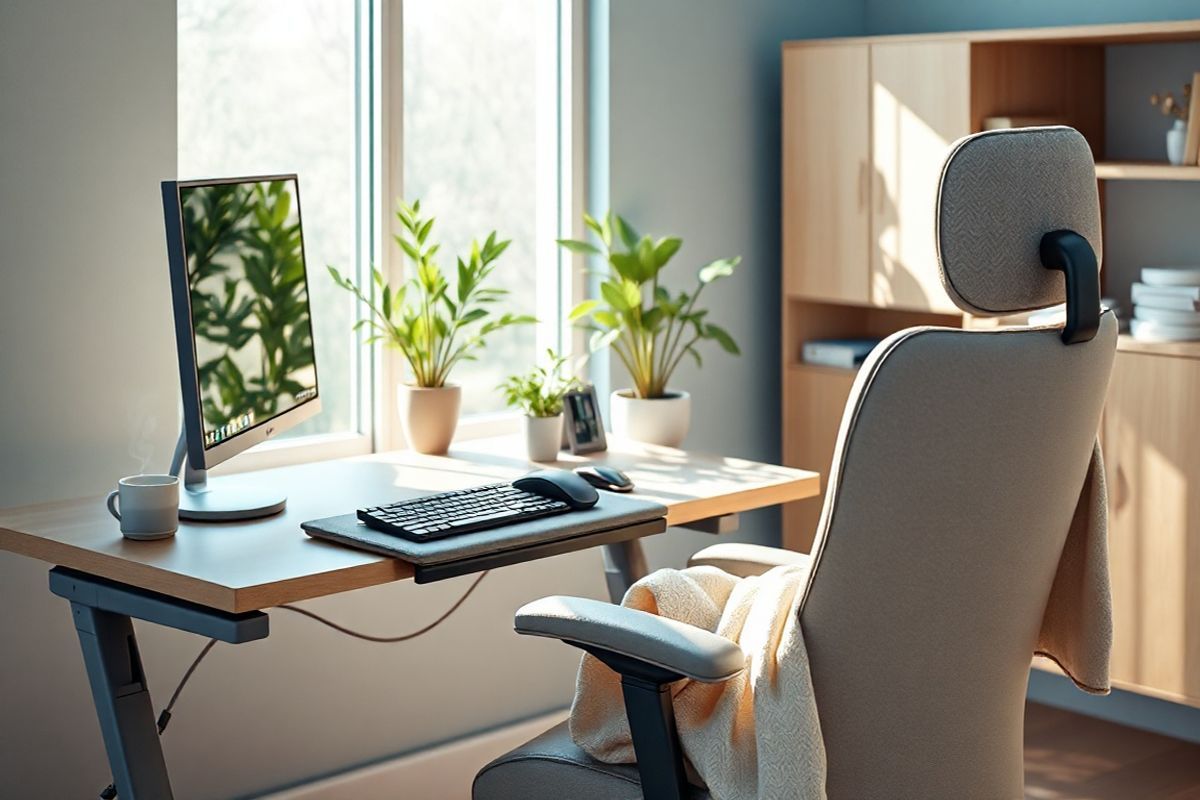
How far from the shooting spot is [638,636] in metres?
1.74

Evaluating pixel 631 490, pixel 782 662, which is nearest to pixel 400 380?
pixel 631 490

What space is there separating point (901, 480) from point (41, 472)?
162 centimetres

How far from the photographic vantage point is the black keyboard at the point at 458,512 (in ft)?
7.22

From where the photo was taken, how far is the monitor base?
2.34m

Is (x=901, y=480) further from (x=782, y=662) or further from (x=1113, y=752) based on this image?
(x=1113, y=752)

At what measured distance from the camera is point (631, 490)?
2.59 meters

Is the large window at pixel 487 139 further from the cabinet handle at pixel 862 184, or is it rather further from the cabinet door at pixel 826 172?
the cabinet handle at pixel 862 184

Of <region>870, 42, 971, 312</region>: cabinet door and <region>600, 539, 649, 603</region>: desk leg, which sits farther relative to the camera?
<region>870, 42, 971, 312</region>: cabinet door

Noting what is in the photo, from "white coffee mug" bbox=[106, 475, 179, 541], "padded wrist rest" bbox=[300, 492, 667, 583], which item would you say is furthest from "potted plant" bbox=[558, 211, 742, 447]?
"white coffee mug" bbox=[106, 475, 179, 541]

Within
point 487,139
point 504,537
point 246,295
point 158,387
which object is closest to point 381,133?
point 487,139

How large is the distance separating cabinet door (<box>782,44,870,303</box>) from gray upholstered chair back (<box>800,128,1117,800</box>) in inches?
73.1

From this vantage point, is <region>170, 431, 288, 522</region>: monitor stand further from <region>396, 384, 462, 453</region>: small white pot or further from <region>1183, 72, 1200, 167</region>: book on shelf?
<region>1183, 72, 1200, 167</region>: book on shelf

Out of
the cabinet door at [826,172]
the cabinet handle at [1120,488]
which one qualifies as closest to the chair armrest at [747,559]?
the cabinet handle at [1120,488]

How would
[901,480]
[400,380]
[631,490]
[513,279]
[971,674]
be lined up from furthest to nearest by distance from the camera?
[513,279] < [400,380] < [631,490] < [971,674] < [901,480]
